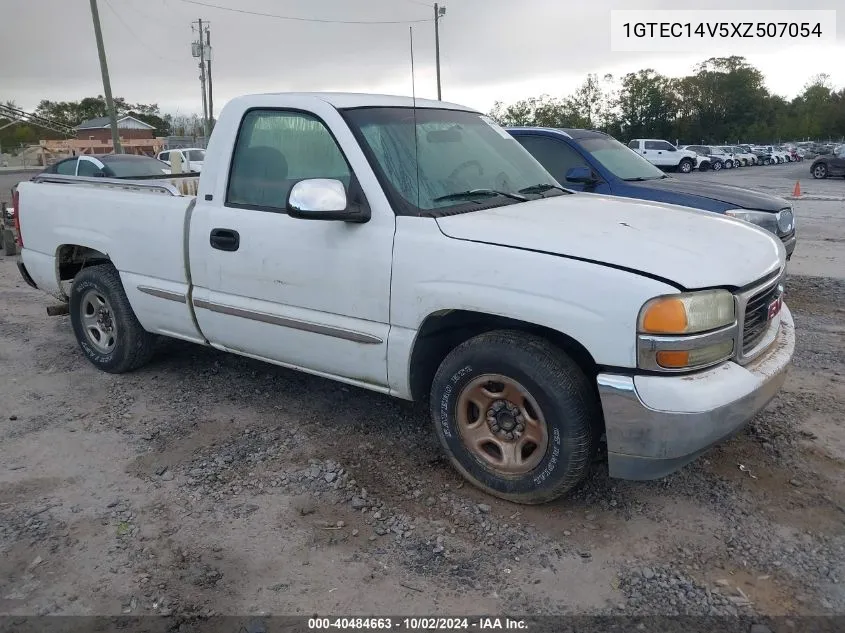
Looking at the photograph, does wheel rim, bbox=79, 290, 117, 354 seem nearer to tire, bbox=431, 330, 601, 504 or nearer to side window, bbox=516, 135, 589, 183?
tire, bbox=431, 330, 601, 504

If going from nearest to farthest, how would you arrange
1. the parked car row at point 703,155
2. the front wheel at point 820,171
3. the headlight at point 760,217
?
the headlight at point 760,217
the front wheel at point 820,171
the parked car row at point 703,155

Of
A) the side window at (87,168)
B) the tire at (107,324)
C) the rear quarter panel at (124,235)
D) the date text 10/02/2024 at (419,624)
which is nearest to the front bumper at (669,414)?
the date text 10/02/2024 at (419,624)

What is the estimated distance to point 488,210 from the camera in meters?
3.54

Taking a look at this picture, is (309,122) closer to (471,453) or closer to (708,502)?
(471,453)

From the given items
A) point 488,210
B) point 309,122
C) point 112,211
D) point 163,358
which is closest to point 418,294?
point 488,210

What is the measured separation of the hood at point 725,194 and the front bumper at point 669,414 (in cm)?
436

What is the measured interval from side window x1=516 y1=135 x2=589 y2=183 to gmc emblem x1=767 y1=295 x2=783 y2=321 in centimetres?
414

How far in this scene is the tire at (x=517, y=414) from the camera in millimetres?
2988

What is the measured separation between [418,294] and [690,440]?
1.34 metres

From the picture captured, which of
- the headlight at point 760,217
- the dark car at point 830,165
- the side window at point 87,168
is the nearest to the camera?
the headlight at point 760,217

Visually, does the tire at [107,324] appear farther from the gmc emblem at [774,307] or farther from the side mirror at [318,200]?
the gmc emblem at [774,307]

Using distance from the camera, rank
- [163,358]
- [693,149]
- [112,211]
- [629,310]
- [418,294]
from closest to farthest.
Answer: [629,310]
[418,294]
[112,211]
[163,358]
[693,149]

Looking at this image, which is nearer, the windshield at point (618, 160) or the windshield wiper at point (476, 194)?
the windshield wiper at point (476, 194)

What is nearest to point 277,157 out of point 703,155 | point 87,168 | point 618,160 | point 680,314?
point 680,314
